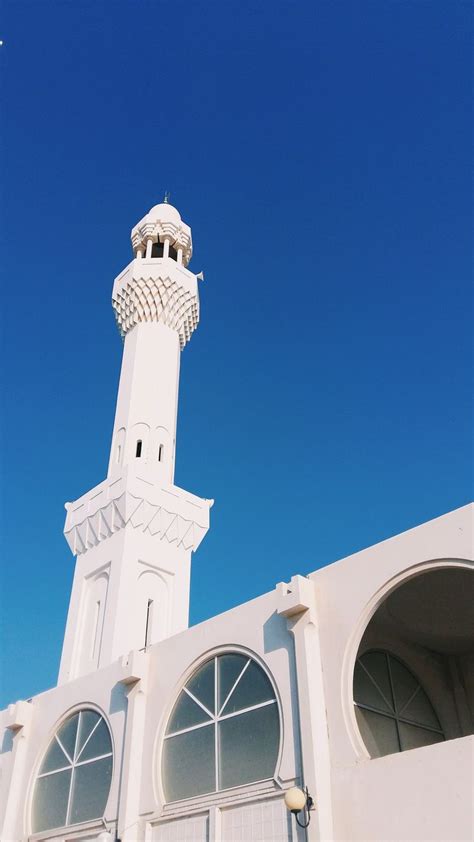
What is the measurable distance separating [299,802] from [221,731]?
9.95 ft

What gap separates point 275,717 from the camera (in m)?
A: 11.7

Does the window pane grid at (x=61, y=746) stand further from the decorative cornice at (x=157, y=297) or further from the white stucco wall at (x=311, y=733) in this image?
the decorative cornice at (x=157, y=297)

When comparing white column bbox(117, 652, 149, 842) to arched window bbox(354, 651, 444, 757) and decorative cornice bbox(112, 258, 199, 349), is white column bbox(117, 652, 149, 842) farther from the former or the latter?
decorative cornice bbox(112, 258, 199, 349)

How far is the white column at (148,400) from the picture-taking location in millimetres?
23781

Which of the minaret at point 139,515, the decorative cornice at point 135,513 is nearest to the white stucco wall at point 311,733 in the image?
the minaret at point 139,515

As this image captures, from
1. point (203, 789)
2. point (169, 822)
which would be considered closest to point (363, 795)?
point (203, 789)

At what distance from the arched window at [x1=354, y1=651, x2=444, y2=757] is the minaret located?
8.13 metres

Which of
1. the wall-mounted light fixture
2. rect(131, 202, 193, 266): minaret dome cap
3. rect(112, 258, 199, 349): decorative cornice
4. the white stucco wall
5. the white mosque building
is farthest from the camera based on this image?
rect(131, 202, 193, 266): minaret dome cap

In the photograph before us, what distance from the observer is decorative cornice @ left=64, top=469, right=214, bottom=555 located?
70.9ft

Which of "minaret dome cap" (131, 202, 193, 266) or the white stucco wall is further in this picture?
"minaret dome cap" (131, 202, 193, 266)

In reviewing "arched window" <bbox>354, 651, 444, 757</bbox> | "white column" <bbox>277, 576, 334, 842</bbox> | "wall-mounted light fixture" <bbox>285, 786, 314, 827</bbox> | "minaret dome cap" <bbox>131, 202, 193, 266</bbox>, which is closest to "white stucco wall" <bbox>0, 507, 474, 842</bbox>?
"white column" <bbox>277, 576, 334, 842</bbox>

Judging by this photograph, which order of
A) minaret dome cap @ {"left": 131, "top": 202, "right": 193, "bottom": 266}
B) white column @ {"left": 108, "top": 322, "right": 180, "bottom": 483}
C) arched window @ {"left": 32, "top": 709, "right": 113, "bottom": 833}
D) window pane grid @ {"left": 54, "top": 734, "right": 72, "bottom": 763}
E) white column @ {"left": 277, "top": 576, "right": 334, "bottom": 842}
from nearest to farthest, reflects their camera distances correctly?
white column @ {"left": 277, "top": 576, "right": 334, "bottom": 842}, arched window @ {"left": 32, "top": 709, "right": 113, "bottom": 833}, window pane grid @ {"left": 54, "top": 734, "right": 72, "bottom": 763}, white column @ {"left": 108, "top": 322, "right": 180, "bottom": 483}, minaret dome cap @ {"left": 131, "top": 202, "right": 193, "bottom": 266}

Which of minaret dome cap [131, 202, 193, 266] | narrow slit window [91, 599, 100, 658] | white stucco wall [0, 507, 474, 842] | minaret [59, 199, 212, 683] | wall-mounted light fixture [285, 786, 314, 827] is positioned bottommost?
wall-mounted light fixture [285, 786, 314, 827]

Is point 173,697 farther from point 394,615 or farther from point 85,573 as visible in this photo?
point 85,573
